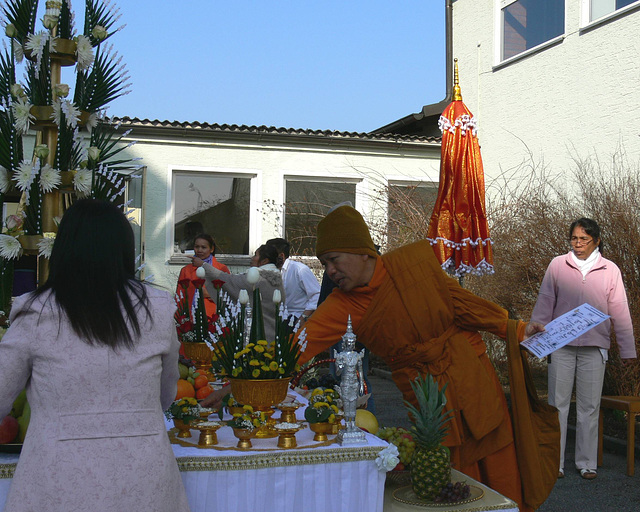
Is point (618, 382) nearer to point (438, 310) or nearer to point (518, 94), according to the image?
point (438, 310)

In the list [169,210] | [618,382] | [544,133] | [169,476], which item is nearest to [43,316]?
[169,476]

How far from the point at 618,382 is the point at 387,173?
6064 millimetres

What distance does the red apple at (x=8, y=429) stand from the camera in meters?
2.34

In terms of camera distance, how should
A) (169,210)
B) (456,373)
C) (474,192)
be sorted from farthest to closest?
(169,210)
(474,192)
(456,373)

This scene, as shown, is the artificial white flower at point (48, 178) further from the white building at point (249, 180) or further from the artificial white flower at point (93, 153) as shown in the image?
the white building at point (249, 180)

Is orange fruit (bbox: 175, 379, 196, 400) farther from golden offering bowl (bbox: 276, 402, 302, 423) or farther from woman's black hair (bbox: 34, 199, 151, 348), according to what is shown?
woman's black hair (bbox: 34, 199, 151, 348)

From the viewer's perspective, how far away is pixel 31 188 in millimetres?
3514

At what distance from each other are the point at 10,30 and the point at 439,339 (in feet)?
8.64

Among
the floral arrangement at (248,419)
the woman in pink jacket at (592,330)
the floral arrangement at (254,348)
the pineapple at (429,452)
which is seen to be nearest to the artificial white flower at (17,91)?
the floral arrangement at (254,348)

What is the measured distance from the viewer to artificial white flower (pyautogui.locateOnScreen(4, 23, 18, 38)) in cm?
361

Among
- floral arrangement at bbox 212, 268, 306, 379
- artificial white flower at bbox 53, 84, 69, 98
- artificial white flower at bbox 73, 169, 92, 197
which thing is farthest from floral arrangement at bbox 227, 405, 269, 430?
artificial white flower at bbox 53, 84, 69, 98

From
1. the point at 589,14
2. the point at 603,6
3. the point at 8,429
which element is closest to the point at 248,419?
the point at 8,429

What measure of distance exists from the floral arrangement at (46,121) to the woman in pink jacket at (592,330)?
3.46m

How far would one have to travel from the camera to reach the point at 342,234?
3.34m
